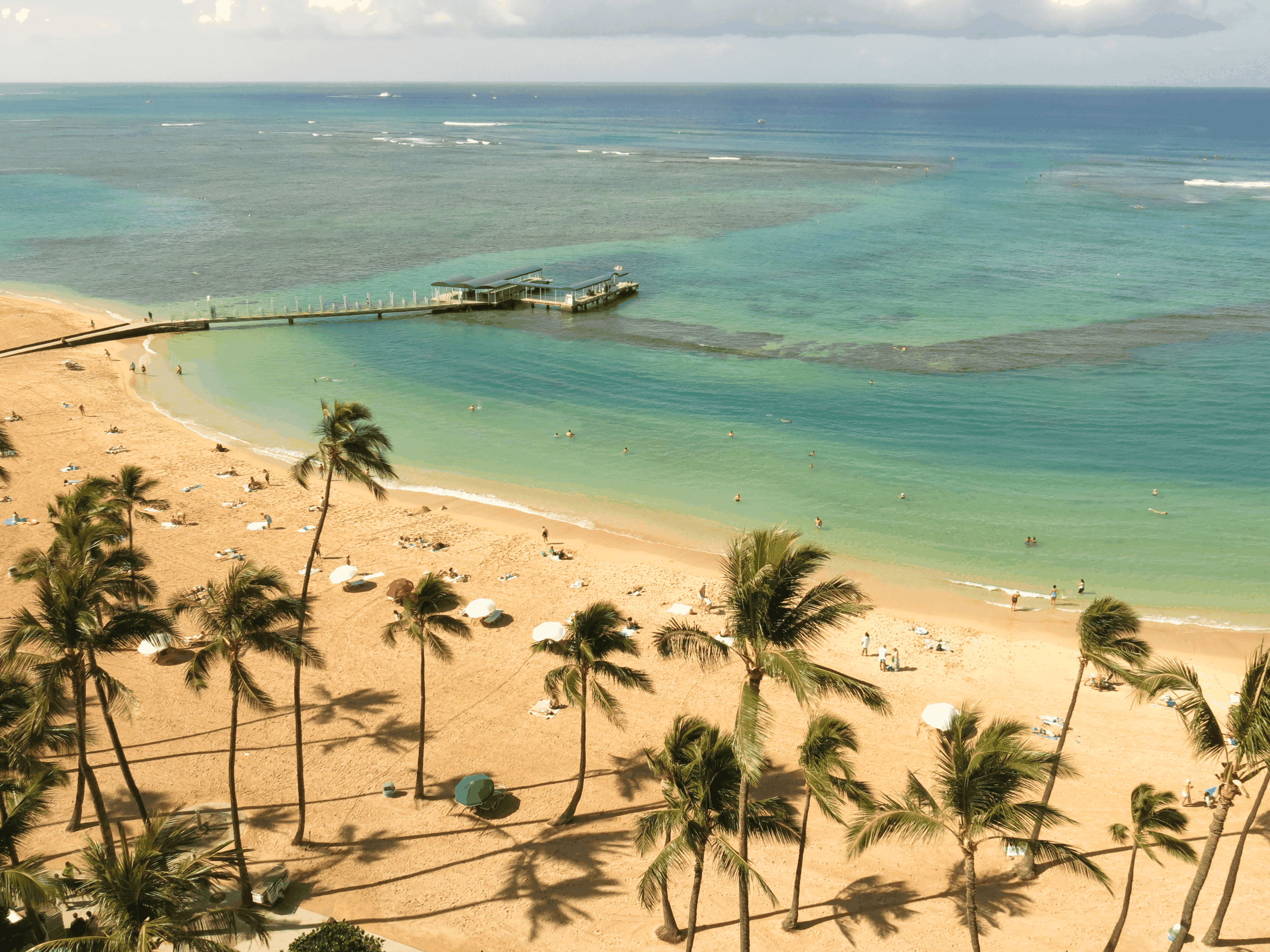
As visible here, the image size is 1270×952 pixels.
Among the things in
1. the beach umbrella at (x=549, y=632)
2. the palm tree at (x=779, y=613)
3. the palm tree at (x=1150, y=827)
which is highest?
the palm tree at (x=779, y=613)

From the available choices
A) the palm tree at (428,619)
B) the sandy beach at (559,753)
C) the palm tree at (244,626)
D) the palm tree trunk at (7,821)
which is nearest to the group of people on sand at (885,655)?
the sandy beach at (559,753)

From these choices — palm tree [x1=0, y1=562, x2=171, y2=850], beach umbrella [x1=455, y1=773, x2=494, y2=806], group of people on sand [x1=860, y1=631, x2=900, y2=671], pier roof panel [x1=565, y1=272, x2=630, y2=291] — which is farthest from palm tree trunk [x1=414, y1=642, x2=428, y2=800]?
pier roof panel [x1=565, y1=272, x2=630, y2=291]

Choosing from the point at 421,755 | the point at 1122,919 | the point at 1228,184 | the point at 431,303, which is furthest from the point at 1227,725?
the point at 1228,184

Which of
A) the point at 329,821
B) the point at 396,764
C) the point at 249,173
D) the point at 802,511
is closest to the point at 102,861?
the point at 329,821

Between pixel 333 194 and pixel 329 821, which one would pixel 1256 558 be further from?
pixel 333 194

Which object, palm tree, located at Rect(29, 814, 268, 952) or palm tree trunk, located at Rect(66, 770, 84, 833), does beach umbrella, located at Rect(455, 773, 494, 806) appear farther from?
palm tree, located at Rect(29, 814, 268, 952)

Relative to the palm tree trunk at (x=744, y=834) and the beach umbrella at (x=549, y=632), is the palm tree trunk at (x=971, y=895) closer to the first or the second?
the palm tree trunk at (x=744, y=834)
